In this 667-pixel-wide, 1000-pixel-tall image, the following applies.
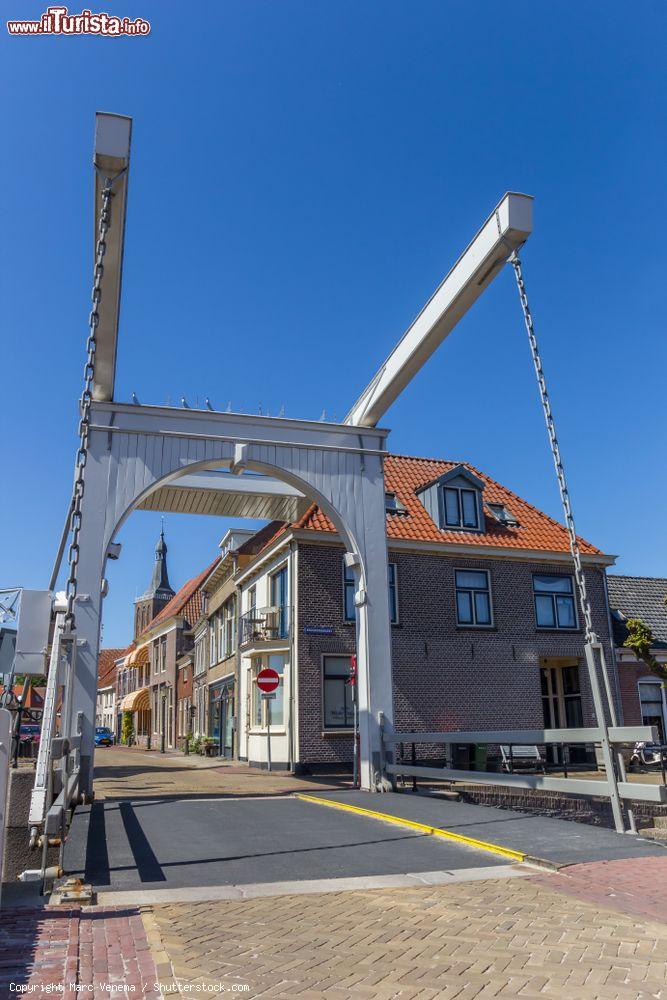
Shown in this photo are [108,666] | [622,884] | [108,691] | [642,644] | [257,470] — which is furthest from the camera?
[108,666]

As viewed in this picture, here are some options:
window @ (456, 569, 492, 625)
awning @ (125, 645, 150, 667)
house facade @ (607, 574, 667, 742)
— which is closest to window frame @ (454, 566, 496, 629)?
window @ (456, 569, 492, 625)

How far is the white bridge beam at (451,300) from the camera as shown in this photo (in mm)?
9578

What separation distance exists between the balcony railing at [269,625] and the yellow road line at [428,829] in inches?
346

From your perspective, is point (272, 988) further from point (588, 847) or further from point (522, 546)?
point (522, 546)

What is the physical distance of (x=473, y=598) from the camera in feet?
69.1

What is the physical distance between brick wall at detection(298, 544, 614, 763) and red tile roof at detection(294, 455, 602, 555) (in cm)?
52

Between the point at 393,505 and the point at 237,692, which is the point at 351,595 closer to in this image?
the point at 393,505

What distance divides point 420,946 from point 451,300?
27.4 feet

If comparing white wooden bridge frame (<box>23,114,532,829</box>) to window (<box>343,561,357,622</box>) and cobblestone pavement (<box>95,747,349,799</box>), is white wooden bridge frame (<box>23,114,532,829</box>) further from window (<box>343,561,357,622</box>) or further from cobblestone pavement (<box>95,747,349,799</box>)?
window (<box>343,561,357,622</box>)

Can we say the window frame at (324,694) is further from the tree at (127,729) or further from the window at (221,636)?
the tree at (127,729)

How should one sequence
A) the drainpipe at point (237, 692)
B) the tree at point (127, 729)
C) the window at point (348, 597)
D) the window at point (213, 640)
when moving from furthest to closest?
the tree at point (127, 729)
the window at point (213, 640)
the drainpipe at point (237, 692)
the window at point (348, 597)

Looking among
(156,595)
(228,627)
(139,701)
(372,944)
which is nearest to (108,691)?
(156,595)

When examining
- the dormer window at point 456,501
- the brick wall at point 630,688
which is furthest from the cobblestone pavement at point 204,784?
the brick wall at point 630,688

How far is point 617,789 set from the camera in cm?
766
